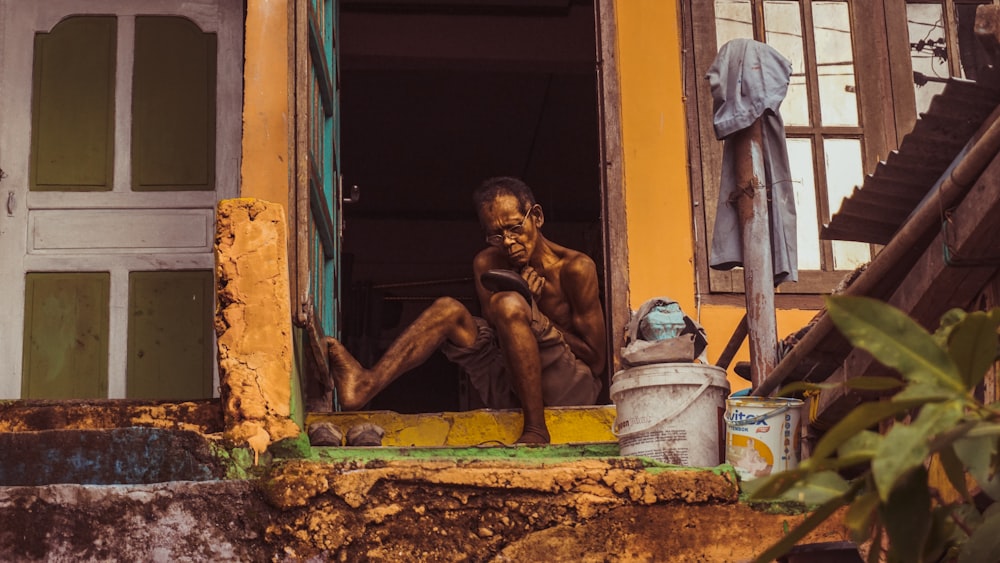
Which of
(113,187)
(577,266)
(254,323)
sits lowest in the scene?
(254,323)

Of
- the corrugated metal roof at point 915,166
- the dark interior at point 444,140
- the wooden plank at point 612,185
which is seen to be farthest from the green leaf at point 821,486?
the dark interior at point 444,140

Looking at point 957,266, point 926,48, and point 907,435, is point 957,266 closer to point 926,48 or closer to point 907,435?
point 907,435

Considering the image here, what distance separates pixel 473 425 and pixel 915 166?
2145mm

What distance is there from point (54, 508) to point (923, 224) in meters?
2.24

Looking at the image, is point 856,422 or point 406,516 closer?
point 856,422

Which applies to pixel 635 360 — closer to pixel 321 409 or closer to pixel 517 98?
pixel 321 409

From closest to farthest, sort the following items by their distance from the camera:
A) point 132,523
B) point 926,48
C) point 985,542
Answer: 1. point 985,542
2. point 132,523
3. point 926,48

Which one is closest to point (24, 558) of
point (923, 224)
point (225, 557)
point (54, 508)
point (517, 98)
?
point (54, 508)

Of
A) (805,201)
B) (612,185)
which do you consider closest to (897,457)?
(612,185)

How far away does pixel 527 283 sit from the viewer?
20.1 feet

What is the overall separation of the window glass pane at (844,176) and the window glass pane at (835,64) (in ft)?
0.35

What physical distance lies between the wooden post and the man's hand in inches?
61.4

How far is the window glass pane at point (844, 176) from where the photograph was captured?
6121 mm

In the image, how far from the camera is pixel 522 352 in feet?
18.1
